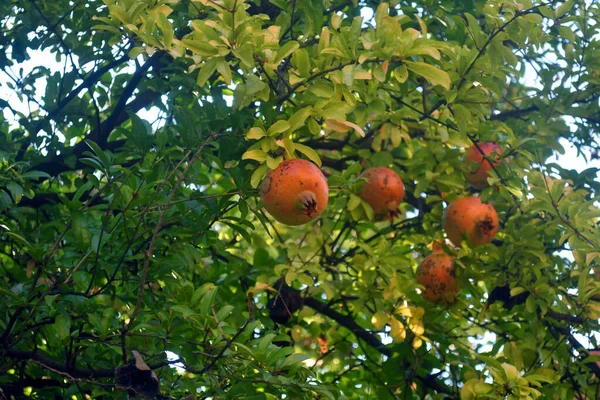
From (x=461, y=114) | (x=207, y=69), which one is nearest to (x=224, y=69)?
(x=207, y=69)

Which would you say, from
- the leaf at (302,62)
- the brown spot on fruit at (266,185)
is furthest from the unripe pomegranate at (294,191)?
the leaf at (302,62)

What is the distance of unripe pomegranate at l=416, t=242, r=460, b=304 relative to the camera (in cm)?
352

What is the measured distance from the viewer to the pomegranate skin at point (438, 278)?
3523mm

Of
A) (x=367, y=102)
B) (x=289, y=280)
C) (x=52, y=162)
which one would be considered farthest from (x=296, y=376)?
(x=52, y=162)

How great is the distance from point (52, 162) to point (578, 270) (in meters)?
2.39

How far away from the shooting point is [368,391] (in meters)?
3.94

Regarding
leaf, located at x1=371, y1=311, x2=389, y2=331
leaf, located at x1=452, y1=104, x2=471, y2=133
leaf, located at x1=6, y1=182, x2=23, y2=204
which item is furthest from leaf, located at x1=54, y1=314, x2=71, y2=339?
leaf, located at x1=452, y1=104, x2=471, y2=133

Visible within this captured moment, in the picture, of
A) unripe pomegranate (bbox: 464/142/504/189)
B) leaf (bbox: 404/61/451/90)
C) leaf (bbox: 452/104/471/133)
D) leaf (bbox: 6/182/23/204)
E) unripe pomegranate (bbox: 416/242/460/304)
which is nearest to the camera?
leaf (bbox: 404/61/451/90)

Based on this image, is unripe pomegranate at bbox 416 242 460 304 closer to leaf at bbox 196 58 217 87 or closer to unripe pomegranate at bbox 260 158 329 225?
unripe pomegranate at bbox 260 158 329 225

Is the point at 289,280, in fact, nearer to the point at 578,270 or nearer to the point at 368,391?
the point at 368,391

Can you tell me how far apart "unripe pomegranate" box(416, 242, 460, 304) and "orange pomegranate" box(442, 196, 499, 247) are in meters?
0.14

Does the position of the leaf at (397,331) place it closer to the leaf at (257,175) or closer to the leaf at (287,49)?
the leaf at (257,175)

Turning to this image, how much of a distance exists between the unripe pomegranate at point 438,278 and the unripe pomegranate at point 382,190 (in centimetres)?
30

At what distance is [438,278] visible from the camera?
3523mm
